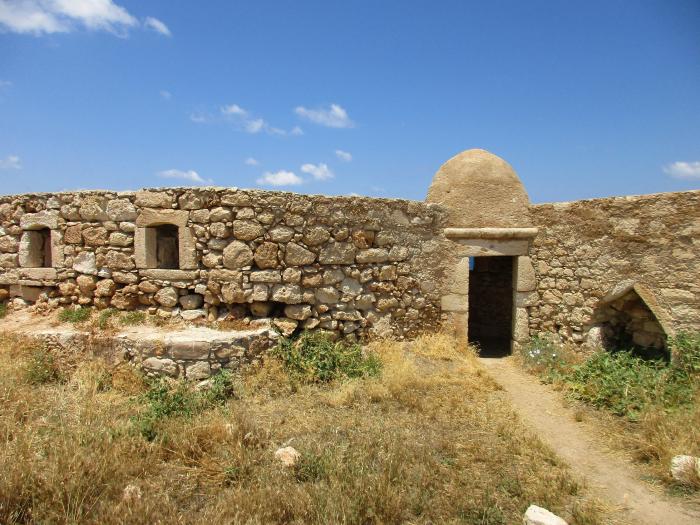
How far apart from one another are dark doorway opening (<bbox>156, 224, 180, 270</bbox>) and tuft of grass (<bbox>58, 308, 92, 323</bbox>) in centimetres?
116

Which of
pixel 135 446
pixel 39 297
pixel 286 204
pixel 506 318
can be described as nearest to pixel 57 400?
pixel 135 446

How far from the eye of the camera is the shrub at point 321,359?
17.5ft

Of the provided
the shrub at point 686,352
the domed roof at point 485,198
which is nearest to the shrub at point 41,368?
the domed roof at point 485,198

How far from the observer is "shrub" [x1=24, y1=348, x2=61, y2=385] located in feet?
16.0

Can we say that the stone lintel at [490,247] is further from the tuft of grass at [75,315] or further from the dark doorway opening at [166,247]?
the tuft of grass at [75,315]

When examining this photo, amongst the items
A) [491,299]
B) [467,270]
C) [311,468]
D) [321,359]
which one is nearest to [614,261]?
[467,270]

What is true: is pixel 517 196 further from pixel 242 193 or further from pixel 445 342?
pixel 242 193

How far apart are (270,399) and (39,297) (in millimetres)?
4233

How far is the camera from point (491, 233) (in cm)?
689

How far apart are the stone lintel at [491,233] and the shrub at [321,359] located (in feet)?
8.20

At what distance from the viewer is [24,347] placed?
207 inches

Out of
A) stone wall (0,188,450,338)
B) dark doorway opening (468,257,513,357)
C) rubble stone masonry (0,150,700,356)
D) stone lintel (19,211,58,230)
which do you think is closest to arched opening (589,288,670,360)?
rubble stone masonry (0,150,700,356)

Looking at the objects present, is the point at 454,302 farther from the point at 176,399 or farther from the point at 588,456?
the point at 176,399

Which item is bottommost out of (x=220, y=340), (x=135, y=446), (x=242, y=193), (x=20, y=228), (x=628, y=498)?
(x=628, y=498)
